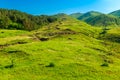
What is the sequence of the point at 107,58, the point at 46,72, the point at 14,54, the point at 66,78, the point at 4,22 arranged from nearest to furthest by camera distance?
the point at 66,78 → the point at 46,72 → the point at 14,54 → the point at 107,58 → the point at 4,22

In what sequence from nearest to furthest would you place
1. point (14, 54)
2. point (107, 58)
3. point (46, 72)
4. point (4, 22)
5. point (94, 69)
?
point (46, 72) → point (94, 69) → point (14, 54) → point (107, 58) → point (4, 22)

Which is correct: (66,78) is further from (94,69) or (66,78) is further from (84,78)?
(94,69)

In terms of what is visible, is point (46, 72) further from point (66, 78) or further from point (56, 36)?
point (56, 36)

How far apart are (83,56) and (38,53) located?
12333 millimetres

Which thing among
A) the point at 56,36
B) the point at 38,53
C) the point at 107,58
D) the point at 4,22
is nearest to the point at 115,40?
the point at 56,36

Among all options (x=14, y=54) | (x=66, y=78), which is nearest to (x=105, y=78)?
(x=66, y=78)

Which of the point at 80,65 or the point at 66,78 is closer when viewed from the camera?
the point at 66,78

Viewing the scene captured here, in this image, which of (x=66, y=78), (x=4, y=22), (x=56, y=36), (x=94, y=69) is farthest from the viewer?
(x=4, y=22)

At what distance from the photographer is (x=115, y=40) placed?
4094 inches

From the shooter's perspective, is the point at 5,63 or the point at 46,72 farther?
the point at 5,63

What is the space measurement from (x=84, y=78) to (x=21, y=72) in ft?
41.2

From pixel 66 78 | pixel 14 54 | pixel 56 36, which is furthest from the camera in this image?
pixel 56 36

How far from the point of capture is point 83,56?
69.5 m

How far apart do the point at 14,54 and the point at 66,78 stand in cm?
2217
